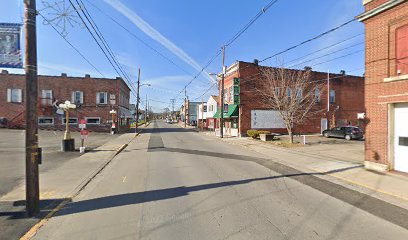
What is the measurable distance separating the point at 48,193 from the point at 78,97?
108ft

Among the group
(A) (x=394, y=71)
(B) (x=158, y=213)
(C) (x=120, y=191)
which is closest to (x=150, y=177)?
(C) (x=120, y=191)

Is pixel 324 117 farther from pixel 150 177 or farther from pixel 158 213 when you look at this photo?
pixel 158 213

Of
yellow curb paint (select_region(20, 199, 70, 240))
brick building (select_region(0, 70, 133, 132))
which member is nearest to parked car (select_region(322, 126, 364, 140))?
yellow curb paint (select_region(20, 199, 70, 240))

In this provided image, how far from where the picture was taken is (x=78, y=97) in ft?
120

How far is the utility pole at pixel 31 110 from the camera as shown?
5.38 metres

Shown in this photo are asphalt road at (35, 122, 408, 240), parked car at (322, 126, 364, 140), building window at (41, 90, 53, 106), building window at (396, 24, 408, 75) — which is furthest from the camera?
building window at (41, 90, 53, 106)

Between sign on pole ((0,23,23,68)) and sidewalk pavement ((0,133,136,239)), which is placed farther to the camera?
sign on pole ((0,23,23,68))

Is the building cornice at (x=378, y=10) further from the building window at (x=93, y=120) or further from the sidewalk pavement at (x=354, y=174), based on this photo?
the building window at (x=93, y=120)

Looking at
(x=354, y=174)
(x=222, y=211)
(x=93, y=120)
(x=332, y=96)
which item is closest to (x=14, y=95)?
(x=93, y=120)

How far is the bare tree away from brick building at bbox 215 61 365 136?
863mm

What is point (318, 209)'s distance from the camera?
19.0ft

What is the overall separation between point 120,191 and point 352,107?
3629 centimetres

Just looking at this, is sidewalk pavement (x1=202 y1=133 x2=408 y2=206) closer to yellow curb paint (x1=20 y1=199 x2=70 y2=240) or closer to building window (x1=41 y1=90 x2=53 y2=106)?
yellow curb paint (x1=20 y1=199 x2=70 y2=240)

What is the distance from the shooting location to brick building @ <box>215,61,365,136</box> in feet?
96.7
